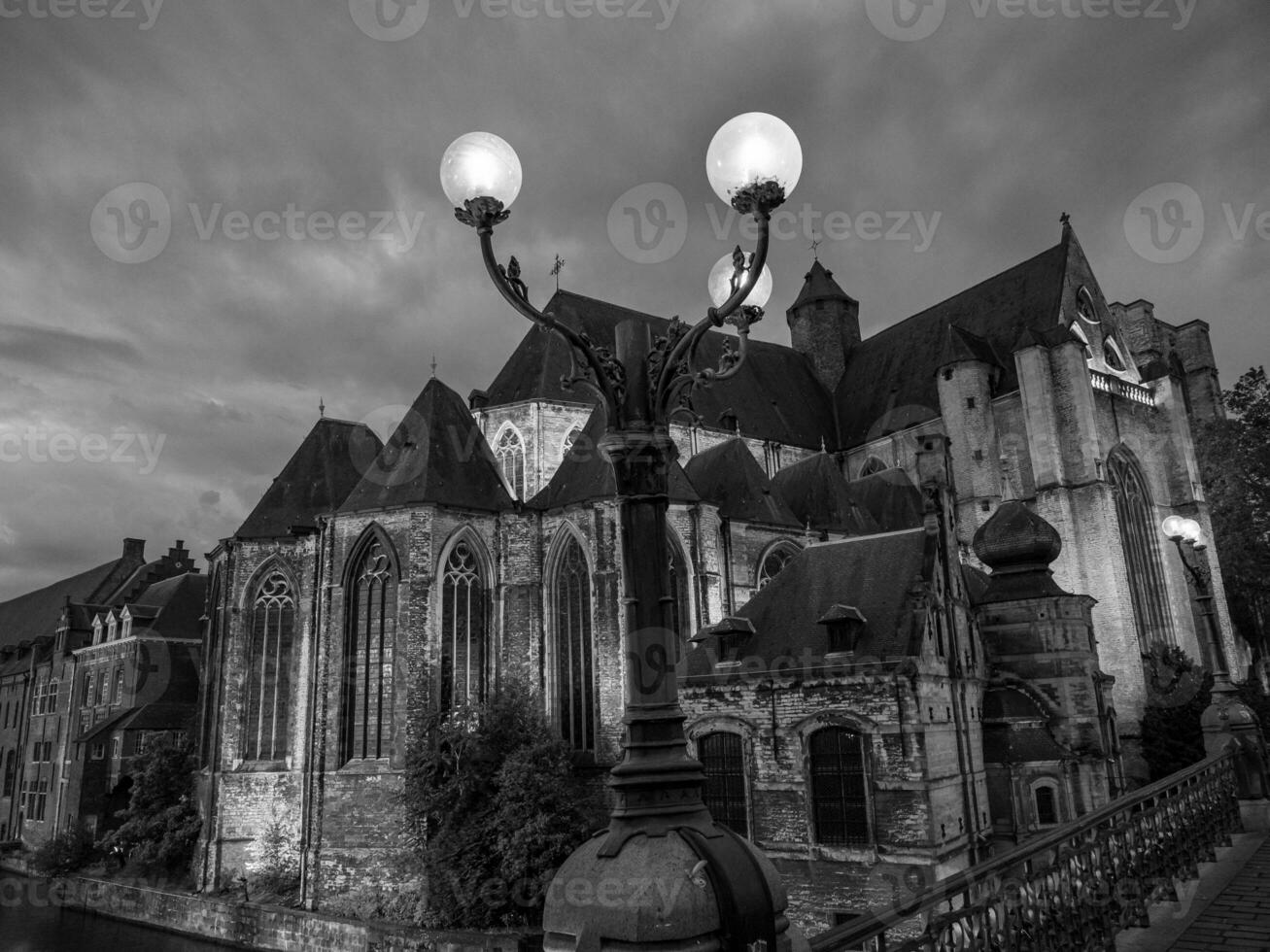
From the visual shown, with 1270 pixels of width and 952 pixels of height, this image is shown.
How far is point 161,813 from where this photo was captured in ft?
86.4

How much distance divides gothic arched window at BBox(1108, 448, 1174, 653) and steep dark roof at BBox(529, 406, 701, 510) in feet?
52.3

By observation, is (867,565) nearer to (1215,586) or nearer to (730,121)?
(730,121)

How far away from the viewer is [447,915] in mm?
18844

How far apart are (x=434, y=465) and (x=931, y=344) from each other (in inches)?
906

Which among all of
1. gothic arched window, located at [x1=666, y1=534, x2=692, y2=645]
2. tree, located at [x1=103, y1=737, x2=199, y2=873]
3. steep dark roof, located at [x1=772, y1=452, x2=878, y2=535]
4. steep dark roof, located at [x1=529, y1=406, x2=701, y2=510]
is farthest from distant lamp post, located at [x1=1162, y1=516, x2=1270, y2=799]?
tree, located at [x1=103, y1=737, x2=199, y2=873]

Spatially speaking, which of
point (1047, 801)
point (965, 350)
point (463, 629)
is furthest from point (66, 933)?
point (965, 350)

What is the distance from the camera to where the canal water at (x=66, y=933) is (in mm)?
24062

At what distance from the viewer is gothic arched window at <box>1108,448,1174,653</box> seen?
98.4 ft

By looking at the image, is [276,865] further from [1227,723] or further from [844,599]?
[1227,723]

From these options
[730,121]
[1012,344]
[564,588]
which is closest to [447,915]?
[564,588]

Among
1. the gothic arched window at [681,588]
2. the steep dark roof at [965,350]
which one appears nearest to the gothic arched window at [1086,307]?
the steep dark roof at [965,350]

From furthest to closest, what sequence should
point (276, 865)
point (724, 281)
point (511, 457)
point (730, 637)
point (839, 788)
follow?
point (511, 457), point (276, 865), point (730, 637), point (839, 788), point (724, 281)

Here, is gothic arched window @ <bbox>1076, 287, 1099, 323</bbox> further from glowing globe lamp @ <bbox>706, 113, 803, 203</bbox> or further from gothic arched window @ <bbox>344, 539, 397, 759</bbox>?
glowing globe lamp @ <bbox>706, 113, 803, 203</bbox>

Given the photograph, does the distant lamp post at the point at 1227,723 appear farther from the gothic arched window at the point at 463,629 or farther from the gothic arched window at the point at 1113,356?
the gothic arched window at the point at 1113,356
